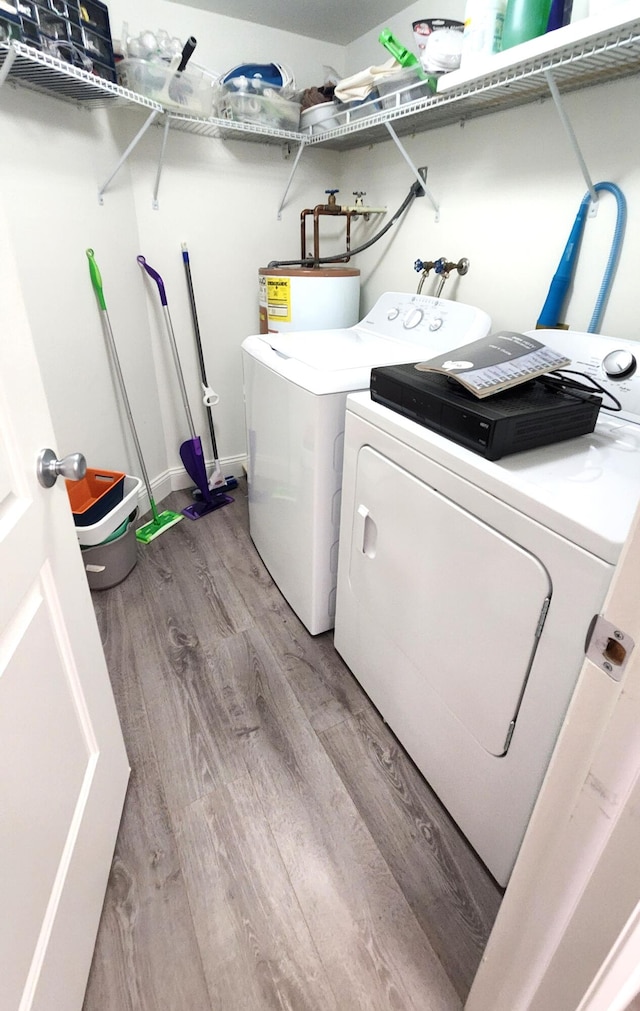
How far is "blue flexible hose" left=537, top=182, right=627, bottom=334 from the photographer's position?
51.8 inches

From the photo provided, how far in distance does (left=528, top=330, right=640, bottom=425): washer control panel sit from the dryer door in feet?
1.89

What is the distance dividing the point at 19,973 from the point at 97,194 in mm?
2348

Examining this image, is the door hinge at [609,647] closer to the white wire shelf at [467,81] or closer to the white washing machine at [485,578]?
the white washing machine at [485,578]

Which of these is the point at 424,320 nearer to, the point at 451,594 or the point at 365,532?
the point at 365,532

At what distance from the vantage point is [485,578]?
0.94m

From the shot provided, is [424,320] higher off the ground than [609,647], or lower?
higher

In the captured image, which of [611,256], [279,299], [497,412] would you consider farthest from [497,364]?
[279,299]

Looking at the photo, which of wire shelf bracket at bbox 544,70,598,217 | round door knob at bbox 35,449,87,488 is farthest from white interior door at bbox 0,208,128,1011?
wire shelf bracket at bbox 544,70,598,217

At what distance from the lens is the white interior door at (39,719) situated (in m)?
0.69

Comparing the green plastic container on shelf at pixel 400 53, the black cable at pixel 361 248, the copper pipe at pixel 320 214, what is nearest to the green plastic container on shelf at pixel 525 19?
the green plastic container on shelf at pixel 400 53

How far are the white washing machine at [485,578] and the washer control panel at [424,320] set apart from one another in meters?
0.28

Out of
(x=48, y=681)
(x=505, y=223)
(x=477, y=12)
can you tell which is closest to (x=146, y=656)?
(x=48, y=681)

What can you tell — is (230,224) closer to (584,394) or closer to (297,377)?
(297,377)

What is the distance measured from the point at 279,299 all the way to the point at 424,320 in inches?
28.1
